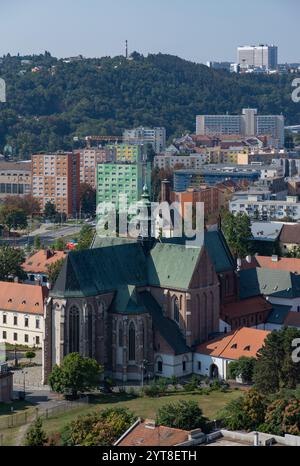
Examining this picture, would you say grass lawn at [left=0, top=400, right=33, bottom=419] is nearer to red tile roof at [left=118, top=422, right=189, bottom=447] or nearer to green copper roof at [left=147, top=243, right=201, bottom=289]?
green copper roof at [left=147, top=243, right=201, bottom=289]

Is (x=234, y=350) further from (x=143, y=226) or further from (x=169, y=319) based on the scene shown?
(x=143, y=226)

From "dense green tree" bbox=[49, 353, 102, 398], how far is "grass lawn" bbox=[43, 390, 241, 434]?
0.63 metres

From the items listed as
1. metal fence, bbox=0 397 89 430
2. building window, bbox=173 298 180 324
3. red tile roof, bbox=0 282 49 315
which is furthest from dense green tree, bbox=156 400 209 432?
red tile roof, bbox=0 282 49 315

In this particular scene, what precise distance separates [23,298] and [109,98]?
10063cm

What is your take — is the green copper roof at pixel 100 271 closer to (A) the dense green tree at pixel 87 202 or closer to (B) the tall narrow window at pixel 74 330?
→ (B) the tall narrow window at pixel 74 330

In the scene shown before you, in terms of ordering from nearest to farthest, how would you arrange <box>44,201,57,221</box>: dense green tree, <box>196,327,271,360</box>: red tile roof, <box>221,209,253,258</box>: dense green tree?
<box>196,327,271,360</box>: red tile roof → <box>221,209,253,258</box>: dense green tree → <box>44,201,57,221</box>: dense green tree

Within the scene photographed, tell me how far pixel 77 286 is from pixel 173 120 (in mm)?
112253

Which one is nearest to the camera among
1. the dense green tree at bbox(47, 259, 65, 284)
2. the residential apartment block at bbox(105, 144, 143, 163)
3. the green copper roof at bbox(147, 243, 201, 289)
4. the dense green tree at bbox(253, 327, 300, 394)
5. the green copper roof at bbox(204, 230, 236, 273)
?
the dense green tree at bbox(253, 327, 300, 394)

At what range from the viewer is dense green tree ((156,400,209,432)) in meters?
31.0

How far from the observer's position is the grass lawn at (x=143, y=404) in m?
34.2

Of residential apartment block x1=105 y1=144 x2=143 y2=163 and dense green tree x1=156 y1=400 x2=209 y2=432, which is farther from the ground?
residential apartment block x1=105 y1=144 x2=143 y2=163

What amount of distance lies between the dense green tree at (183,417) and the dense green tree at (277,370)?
4.21 metres

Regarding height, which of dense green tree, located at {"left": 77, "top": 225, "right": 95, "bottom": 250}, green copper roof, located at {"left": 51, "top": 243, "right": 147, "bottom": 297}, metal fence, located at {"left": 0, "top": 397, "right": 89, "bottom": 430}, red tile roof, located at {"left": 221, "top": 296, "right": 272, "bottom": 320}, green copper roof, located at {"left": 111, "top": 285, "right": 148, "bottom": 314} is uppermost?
green copper roof, located at {"left": 51, "top": 243, "right": 147, "bottom": 297}

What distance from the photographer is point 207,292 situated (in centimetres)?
4175
